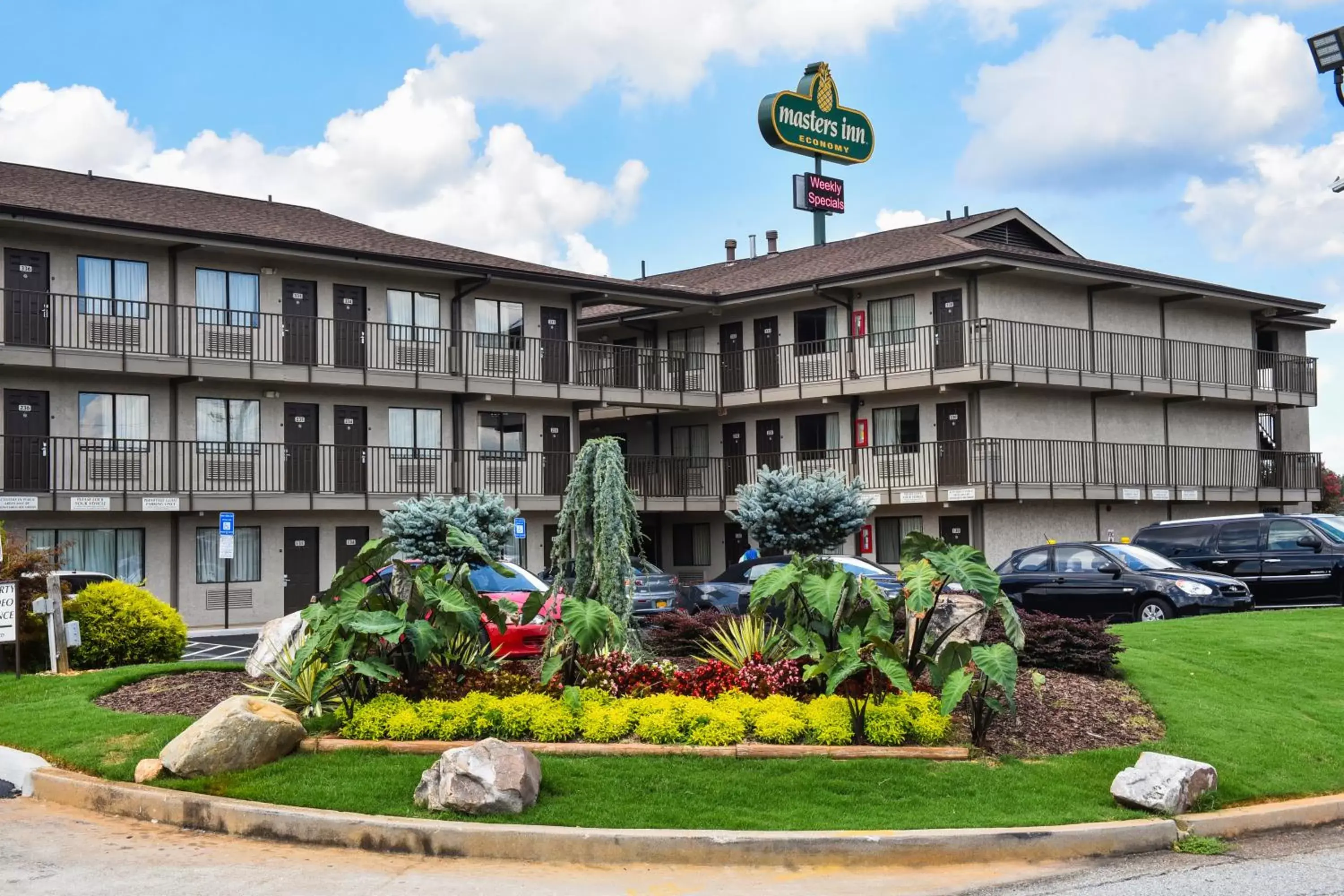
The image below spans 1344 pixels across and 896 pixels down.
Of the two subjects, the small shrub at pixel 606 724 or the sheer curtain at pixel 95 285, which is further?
the sheer curtain at pixel 95 285

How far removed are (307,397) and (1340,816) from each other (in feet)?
92.4

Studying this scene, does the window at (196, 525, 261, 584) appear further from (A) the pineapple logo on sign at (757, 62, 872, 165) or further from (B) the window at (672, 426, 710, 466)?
(A) the pineapple logo on sign at (757, 62, 872, 165)

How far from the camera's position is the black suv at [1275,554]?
2398cm

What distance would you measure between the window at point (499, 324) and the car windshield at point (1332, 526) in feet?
65.8

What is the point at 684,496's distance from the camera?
1668 inches

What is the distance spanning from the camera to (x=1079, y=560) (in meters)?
23.5

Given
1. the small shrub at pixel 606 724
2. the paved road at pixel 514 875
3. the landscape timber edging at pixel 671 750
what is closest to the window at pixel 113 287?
the landscape timber edging at pixel 671 750

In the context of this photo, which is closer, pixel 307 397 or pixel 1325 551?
pixel 1325 551

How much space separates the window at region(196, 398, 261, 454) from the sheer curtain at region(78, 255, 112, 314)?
2982 millimetres

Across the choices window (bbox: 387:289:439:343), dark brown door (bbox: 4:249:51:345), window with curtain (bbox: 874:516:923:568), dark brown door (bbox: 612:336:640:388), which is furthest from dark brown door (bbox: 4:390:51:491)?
window with curtain (bbox: 874:516:923:568)

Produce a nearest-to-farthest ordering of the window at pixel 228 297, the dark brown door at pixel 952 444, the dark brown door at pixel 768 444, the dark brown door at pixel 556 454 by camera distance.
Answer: the window at pixel 228 297 → the dark brown door at pixel 952 444 → the dark brown door at pixel 556 454 → the dark brown door at pixel 768 444

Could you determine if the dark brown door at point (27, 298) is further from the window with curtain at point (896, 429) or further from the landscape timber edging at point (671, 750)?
the landscape timber edging at point (671, 750)

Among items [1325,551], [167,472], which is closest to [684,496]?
[167,472]

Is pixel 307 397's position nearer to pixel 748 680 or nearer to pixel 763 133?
pixel 763 133
